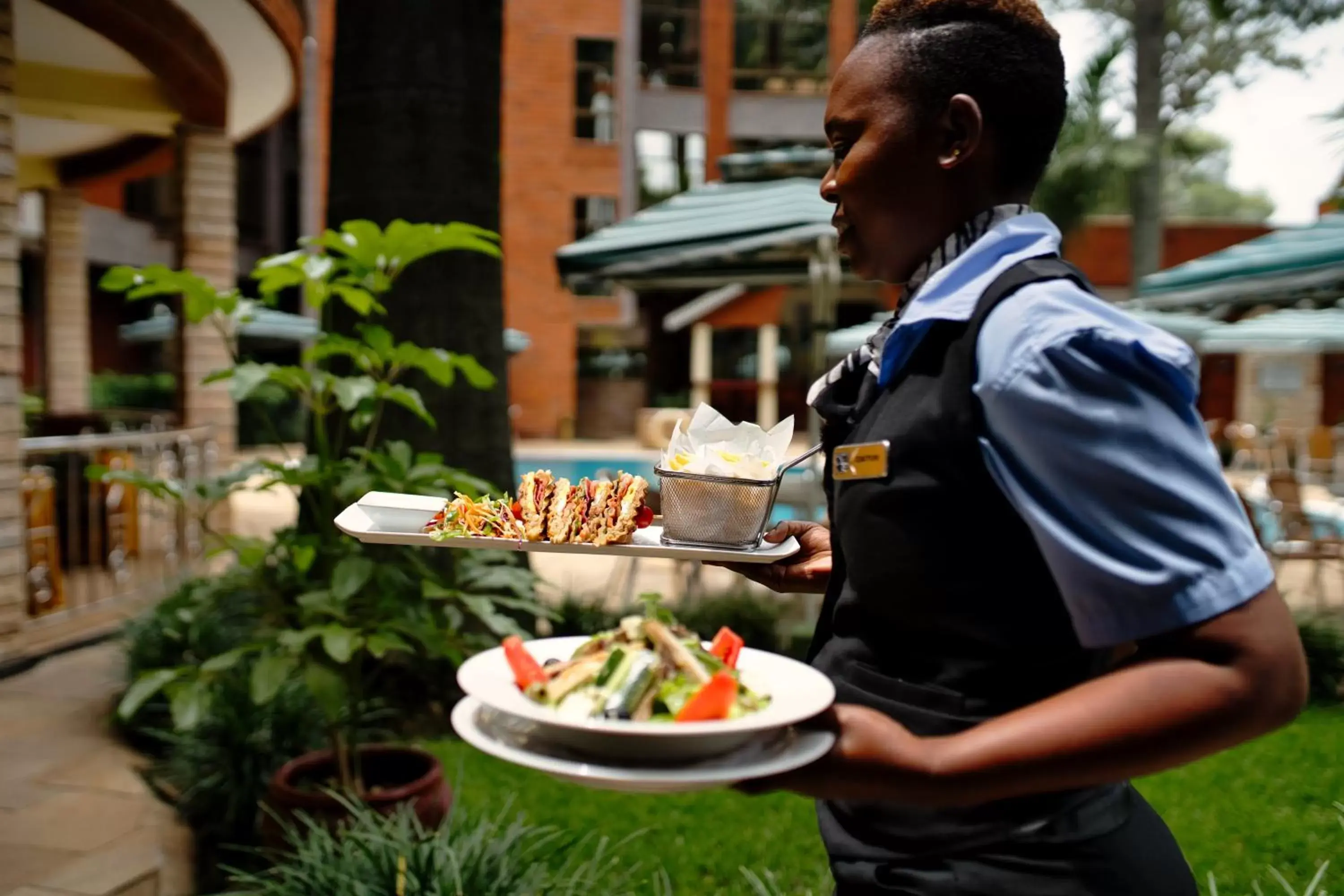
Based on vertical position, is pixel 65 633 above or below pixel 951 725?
below

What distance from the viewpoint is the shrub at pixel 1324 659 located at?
201 inches

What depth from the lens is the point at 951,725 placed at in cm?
91

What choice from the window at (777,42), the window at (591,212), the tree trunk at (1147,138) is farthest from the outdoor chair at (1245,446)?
the window at (591,212)

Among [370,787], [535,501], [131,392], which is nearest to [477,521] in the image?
[535,501]

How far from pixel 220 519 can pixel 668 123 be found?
738 inches

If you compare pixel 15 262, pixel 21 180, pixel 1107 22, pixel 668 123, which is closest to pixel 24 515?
pixel 15 262

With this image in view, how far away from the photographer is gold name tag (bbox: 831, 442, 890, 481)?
3.02 ft

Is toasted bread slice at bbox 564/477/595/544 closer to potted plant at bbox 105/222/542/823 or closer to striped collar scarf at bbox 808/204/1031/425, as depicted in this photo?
striped collar scarf at bbox 808/204/1031/425

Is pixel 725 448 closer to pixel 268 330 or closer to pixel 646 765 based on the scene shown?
pixel 646 765

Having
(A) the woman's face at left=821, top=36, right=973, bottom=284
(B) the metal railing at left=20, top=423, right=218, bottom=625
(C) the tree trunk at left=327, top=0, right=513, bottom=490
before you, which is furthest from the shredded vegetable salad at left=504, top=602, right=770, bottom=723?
(B) the metal railing at left=20, top=423, right=218, bottom=625

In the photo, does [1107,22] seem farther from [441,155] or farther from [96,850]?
[96,850]

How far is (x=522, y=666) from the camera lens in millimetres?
927

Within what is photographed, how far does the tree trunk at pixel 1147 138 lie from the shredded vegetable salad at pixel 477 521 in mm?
17937

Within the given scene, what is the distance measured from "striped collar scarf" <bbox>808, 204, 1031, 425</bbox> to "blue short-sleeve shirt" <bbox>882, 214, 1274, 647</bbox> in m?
0.14
